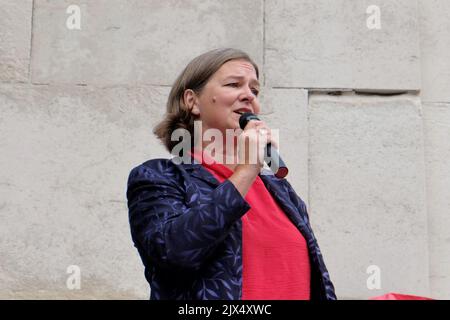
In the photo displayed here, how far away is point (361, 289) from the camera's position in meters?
3.69

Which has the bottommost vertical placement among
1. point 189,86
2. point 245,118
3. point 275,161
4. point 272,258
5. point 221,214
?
point 272,258

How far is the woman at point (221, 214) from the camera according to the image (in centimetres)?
199

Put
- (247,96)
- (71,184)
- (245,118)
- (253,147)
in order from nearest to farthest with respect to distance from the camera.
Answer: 1. (253,147)
2. (245,118)
3. (247,96)
4. (71,184)

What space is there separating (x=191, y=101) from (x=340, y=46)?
1.71 meters

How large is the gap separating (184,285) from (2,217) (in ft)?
6.21

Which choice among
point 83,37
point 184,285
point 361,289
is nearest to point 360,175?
point 361,289

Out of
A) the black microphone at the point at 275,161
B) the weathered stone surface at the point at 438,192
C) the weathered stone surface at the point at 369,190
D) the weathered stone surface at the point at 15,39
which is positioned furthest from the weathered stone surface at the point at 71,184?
the black microphone at the point at 275,161

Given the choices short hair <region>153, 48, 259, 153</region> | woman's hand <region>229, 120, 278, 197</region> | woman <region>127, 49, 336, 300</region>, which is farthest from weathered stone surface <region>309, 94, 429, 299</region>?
woman's hand <region>229, 120, 278, 197</region>

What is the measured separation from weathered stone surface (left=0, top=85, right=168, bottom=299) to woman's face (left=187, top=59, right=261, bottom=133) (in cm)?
141

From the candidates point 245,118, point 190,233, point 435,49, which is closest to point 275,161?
point 245,118

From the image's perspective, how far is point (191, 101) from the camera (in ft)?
8.10

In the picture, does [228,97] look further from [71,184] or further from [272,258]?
[71,184]

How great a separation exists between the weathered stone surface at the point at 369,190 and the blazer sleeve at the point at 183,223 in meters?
1.76

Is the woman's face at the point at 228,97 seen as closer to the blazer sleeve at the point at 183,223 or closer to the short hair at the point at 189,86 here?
the short hair at the point at 189,86
